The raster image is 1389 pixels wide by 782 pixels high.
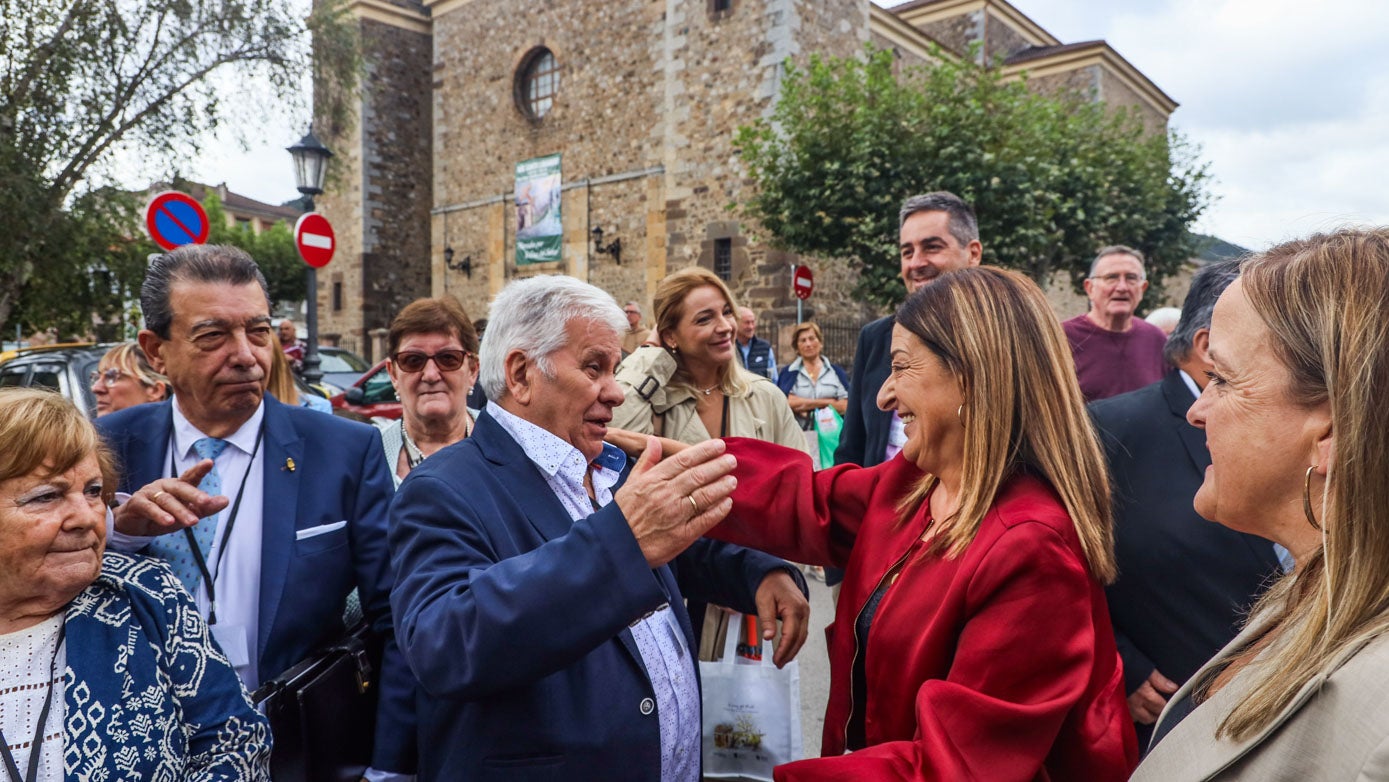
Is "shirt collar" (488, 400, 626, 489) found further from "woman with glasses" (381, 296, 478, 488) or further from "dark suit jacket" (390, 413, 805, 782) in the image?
"woman with glasses" (381, 296, 478, 488)

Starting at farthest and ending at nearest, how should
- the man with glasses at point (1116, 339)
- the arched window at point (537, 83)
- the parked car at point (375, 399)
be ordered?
the arched window at point (537, 83)
the parked car at point (375, 399)
the man with glasses at point (1116, 339)

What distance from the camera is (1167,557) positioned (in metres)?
2.30

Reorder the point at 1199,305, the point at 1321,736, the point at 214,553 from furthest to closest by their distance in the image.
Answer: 1. the point at 1199,305
2. the point at 214,553
3. the point at 1321,736

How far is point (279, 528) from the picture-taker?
2.21 metres

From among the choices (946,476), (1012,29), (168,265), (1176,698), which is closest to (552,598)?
(946,476)

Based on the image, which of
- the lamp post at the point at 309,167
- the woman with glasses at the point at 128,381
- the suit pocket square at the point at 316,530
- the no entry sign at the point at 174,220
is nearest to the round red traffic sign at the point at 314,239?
the lamp post at the point at 309,167

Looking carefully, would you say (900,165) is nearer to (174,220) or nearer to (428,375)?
(174,220)

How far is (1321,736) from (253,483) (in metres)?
2.27

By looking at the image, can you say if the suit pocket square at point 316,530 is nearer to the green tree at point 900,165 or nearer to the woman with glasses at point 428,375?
the woman with glasses at point 428,375

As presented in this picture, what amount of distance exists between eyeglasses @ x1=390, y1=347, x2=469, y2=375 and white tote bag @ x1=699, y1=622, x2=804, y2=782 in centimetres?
164

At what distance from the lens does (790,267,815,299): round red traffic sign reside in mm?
15836

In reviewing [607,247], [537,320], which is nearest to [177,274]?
[537,320]

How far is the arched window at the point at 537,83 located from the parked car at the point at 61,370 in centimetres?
1700

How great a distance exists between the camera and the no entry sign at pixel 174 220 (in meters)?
6.93
